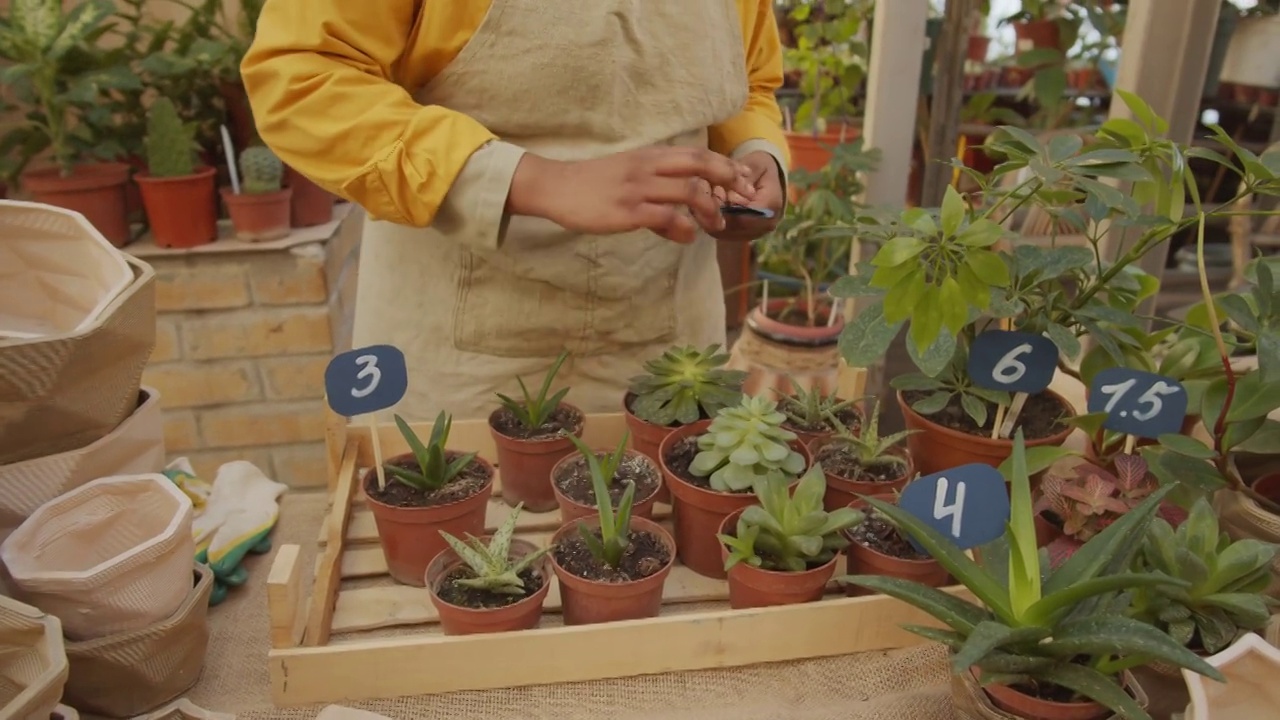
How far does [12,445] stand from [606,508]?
55cm

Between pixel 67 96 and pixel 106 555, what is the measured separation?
53.0 inches

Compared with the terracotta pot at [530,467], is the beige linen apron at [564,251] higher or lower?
higher

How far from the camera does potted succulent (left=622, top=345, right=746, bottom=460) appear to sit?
1.13m

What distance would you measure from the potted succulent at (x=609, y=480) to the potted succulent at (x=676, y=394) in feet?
0.13

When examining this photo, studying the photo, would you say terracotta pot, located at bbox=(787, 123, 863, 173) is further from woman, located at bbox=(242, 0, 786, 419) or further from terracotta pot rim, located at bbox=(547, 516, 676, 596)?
terracotta pot rim, located at bbox=(547, 516, 676, 596)

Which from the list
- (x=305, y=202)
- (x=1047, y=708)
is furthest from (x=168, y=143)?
(x=1047, y=708)

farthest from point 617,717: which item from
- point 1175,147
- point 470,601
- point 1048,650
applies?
point 1175,147

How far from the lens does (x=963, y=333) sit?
1.07m

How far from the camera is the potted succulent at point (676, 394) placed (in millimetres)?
1129

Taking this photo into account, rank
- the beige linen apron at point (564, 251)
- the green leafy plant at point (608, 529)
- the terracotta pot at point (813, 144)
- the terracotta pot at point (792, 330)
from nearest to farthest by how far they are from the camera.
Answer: the green leafy plant at point (608, 529) → the beige linen apron at point (564, 251) → the terracotta pot at point (792, 330) → the terracotta pot at point (813, 144)

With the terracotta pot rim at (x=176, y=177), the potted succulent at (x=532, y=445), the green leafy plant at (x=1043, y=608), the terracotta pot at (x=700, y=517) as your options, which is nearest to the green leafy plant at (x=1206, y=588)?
the green leafy plant at (x=1043, y=608)

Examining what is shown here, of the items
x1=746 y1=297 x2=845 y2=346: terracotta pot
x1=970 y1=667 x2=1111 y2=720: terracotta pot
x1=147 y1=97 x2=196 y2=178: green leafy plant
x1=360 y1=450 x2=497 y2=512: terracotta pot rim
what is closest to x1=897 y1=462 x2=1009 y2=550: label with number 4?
x1=970 y1=667 x2=1111 y2=720: terracotta pot

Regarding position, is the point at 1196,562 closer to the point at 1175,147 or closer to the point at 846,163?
the point at 1175,147

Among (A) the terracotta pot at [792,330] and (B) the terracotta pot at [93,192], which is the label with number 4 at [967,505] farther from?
(B) the terracotta pot at [93,192]
